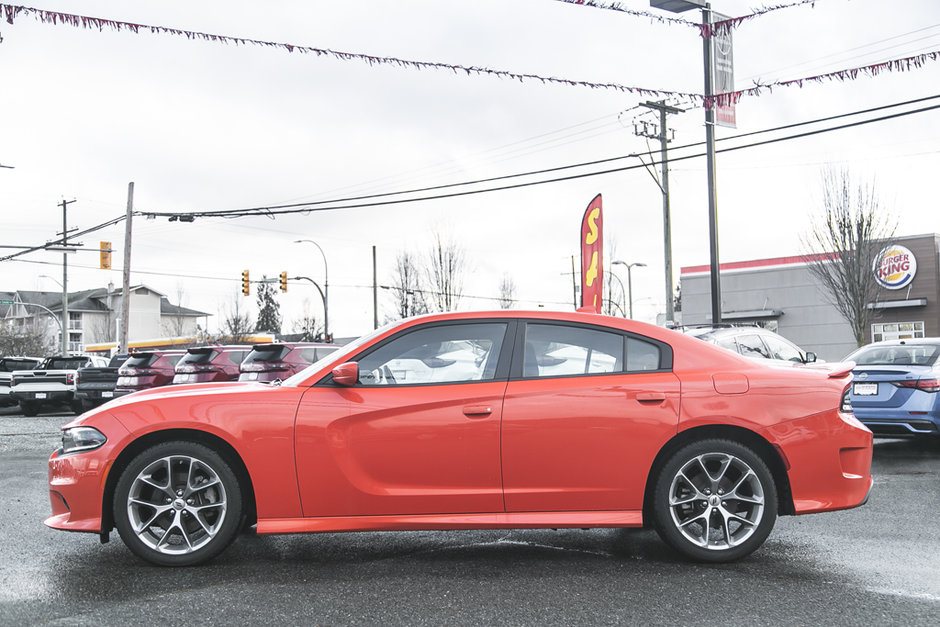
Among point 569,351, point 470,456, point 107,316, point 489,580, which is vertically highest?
point 107,316

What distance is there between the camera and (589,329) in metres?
4.94

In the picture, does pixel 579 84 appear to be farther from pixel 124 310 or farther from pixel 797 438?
pixel 124 310

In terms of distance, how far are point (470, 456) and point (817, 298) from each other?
37.6m

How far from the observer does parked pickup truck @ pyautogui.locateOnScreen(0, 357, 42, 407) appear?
2103cm

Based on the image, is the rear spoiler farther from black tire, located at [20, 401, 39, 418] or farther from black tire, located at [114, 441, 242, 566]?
black tire, located at [20, 401, 39, 418]

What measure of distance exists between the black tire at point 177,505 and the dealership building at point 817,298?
107 feet

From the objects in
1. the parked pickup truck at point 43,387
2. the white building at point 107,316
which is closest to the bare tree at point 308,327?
the white building at point 107,316

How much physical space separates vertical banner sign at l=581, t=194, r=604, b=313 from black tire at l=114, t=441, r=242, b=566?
11922 millimetres

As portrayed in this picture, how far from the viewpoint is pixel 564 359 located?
4.82 m

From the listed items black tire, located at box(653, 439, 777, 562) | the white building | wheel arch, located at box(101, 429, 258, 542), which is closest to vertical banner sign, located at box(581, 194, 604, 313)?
black tire, located at box(653, 439, 777, 562)

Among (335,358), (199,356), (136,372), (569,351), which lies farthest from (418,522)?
(136,372)

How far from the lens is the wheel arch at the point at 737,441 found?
15.4 feet

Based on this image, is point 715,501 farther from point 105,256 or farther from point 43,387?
point 105,256

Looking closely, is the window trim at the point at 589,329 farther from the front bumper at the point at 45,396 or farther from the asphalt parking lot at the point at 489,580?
the front bumper at the point at 45,396
